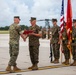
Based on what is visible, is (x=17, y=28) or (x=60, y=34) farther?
(x=60, y=34)

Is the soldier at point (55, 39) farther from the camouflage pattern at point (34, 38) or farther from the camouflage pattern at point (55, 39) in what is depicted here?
the camouflage pattern at point (34, 38)

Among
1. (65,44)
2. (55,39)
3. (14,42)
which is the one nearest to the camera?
(14,42)

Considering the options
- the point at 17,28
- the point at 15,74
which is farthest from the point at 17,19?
the point at 15,74

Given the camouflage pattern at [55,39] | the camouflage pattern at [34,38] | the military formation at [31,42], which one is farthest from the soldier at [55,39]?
the camouflage pattern at [34,38]

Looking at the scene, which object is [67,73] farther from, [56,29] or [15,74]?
[56,29]

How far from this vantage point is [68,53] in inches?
484

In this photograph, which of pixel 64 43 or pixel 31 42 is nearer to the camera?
pixel 31 42

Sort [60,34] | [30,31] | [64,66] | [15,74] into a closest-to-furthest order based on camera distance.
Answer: [15,74], [30,31], [64,66], [60,34]

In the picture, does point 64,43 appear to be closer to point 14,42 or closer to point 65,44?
point 65,44

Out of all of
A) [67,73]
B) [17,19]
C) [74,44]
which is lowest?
[67,73]

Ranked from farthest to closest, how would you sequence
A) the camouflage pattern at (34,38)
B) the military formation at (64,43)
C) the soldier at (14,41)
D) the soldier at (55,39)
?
the soldier at (55,39) → the military formation at (64,43) → the camouflage pattern at (34,38) → the soldier at (14,41)

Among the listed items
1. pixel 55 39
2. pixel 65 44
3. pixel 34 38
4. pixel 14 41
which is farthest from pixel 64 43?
pixel 14 41

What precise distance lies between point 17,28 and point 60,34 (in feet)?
9.04

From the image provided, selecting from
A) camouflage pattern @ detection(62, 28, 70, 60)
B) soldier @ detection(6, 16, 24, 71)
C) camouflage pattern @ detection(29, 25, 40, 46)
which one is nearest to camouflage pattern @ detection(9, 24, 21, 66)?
soldier @ detection(6, 16, 24, 71)
